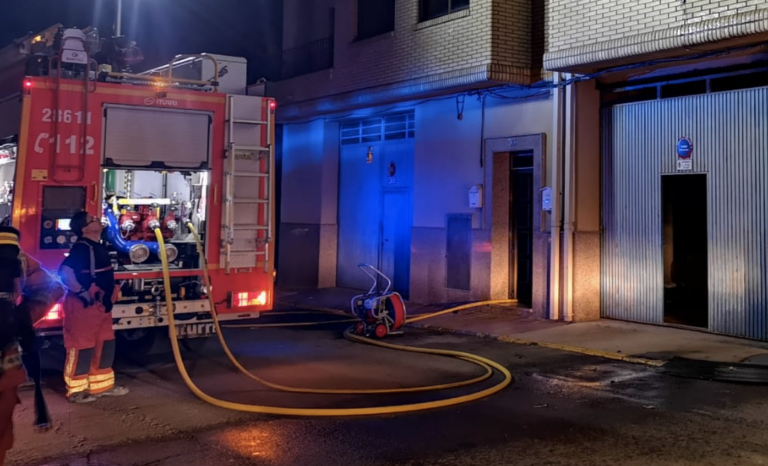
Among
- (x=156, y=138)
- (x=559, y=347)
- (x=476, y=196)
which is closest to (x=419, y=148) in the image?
(x=476, y=196)

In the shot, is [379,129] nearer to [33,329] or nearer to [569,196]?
[569,196]

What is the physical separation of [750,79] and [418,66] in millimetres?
5703

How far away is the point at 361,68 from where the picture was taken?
14.8 meters

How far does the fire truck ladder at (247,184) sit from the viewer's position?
8484 mm

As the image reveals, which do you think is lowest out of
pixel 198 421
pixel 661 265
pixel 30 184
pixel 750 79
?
pixel 198 421

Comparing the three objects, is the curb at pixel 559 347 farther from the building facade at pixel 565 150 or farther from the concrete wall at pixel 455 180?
the concrete wall at pixel 455 180

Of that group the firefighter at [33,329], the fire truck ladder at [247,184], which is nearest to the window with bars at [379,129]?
the fire truck ladder at [247,184]

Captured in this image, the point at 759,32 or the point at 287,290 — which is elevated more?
the point at 759,32

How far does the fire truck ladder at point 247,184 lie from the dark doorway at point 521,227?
5930mm

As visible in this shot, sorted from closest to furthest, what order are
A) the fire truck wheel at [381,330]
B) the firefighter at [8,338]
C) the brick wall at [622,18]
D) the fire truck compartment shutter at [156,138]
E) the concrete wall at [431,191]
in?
the firefighter at [8,338] < the fire truck compartment shutter at [156,138] < the brick wall at [622,18] < the fire truck wheel at [381,330] < the concrete wall at [431,191]

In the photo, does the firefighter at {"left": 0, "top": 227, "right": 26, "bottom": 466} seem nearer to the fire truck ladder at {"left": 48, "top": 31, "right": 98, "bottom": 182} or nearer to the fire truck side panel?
the fire truck side panel

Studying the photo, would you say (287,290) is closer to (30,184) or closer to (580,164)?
(580,164)

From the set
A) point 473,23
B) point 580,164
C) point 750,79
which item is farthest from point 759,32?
point 473,23

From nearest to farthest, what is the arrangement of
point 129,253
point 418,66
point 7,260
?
point 7,260 → point 129,253 → point 418,66
